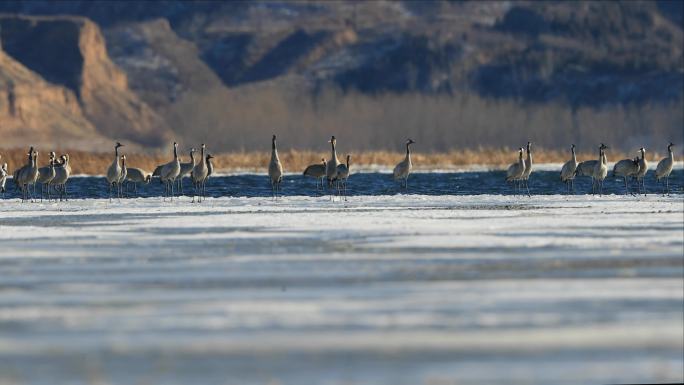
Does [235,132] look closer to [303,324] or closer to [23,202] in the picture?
[23,202]

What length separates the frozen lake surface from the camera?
11.8 metres

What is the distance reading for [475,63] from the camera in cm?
17488

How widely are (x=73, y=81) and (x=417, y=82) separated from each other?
36381 mm

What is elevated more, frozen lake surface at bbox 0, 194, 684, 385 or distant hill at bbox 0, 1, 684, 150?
distant hill at bbox 0, 1, 684, 150

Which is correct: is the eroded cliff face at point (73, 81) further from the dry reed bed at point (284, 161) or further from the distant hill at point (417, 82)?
the dry reed bed at point (284, 161)

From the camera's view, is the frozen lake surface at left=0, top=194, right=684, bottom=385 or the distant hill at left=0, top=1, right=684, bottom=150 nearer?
the frozen lake surface at left=0, top=194, right=684, bottom=385

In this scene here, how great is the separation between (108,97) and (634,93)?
48.9 m

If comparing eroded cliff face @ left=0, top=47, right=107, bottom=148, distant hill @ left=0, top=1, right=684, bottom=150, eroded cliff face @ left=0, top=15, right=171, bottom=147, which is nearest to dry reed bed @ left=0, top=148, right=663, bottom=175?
eroded cliff face @ left=0, top=47, right=107, bottom=148

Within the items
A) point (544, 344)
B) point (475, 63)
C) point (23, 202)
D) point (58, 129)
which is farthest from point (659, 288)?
point (475, 63)

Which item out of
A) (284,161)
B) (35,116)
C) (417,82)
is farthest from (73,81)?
(284,161)

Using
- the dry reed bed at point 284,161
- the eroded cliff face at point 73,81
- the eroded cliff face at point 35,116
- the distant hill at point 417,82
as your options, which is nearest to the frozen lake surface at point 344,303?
the dry reed bed at point 284,161

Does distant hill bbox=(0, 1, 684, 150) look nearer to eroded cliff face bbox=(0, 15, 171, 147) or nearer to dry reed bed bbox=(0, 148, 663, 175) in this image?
eroded cliff face bbox=(0, 15, 171, 147)

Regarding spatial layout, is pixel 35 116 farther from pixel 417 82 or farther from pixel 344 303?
pixel 344 303

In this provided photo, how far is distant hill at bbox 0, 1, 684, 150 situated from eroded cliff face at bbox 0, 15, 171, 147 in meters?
0.21
